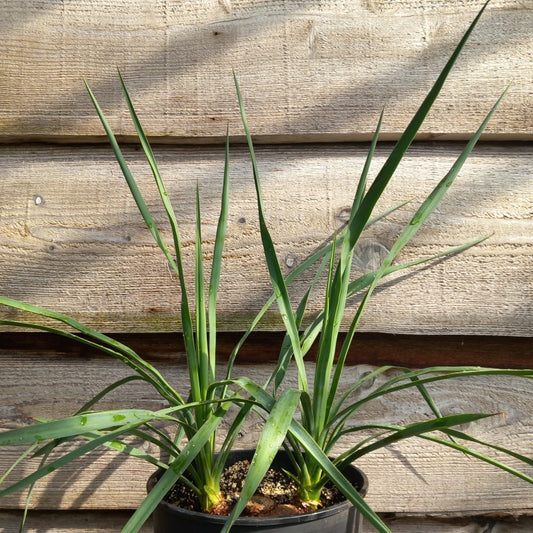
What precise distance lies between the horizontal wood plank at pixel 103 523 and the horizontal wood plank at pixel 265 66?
591 millimetres

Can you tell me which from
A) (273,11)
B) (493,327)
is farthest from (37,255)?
(493,327)

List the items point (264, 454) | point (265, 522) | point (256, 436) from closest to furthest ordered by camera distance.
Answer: point (264, 454)
point (265, 522)
point (256, 436)

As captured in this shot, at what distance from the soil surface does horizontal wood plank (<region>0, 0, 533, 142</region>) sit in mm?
510

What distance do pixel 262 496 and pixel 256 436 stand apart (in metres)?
0.27

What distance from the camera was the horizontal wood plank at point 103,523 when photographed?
1061 millimetres

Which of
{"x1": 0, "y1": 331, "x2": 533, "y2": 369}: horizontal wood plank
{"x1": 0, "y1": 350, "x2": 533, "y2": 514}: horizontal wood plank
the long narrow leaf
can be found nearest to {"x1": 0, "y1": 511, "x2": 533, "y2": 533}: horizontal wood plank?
{"x1": 0, "y1": 350, "x2": 533, "y2": 514}: horizontal wood plank

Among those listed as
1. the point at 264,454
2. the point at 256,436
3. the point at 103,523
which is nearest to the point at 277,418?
the point at 264,454

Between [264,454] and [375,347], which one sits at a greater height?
[375,347]

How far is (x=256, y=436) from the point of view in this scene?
3.44 feet

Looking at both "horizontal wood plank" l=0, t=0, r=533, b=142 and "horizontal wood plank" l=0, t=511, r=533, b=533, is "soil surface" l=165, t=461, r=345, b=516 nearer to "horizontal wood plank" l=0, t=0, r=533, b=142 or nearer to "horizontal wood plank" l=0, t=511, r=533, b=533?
"horizontal wood plank" l=0, t=511, r=533, b=533

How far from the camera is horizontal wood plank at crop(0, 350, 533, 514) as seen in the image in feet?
3.42

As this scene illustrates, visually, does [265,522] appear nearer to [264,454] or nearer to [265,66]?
[264,454]

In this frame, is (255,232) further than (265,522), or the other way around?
(255,232)

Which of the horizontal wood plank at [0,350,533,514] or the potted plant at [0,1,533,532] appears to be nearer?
the potted plant at [0,1,533,532]
